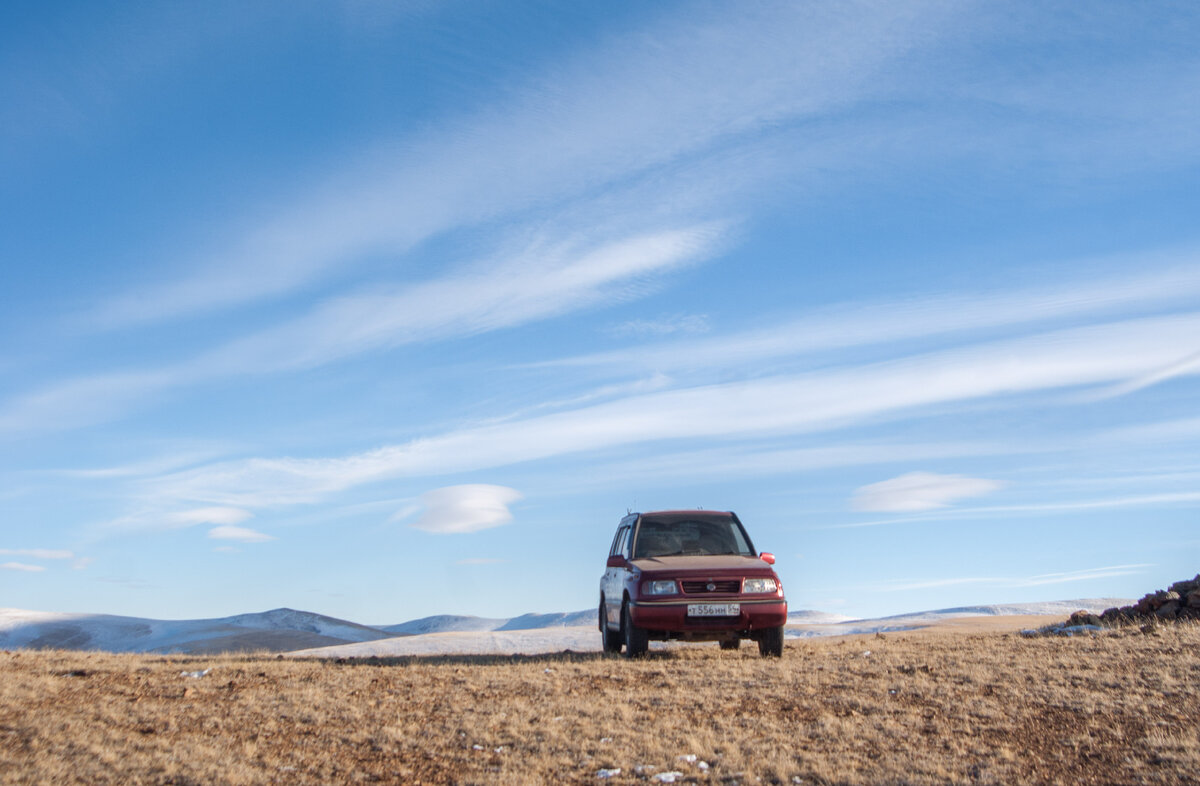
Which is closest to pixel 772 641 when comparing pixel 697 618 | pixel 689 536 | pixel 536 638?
pixel 697 618

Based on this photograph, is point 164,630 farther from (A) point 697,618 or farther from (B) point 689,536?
(A) point 697,618

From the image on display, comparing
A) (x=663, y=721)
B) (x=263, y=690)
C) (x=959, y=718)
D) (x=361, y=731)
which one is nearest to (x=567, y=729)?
(x=663, y=721)

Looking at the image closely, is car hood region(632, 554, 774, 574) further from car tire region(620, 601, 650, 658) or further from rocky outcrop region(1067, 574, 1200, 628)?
rocky outcrop region(1067, 574, 1200, 628)

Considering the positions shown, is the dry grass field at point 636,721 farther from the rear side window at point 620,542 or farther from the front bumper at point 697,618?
the rear side window at point 620,542

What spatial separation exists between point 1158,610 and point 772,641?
8287 millimetres

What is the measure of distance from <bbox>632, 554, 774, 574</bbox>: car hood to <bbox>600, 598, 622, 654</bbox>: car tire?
1393 mm

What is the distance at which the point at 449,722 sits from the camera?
8727 mm

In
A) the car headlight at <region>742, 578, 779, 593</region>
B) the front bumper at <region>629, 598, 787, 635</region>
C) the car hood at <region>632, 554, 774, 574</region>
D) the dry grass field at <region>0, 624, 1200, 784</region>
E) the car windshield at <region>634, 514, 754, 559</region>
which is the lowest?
the dry grass field at <region>0, 624, 1200, 784</region>

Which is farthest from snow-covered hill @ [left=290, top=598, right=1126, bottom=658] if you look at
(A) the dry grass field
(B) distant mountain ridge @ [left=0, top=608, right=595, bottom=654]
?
(B) distant mountain ridge @ [left=0, top=608, right=595, bottom=654]

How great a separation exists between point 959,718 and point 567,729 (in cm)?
331

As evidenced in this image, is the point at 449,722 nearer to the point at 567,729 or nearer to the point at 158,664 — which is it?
the point at 567,729

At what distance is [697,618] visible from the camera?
12.7m

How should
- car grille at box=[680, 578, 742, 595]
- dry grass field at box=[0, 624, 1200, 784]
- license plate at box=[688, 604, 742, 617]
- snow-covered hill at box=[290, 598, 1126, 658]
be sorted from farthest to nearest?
1. snow-covered hill at box=[290, 598, 1126, 658]
2. car grille at box=[680, 578, 742, 595]
3. license plate at box=[688, 604, 742, 617]
4. dry grass field at box=[0, 624, 1200, 784]

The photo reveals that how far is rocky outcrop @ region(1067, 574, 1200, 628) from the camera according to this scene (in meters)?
16.3
